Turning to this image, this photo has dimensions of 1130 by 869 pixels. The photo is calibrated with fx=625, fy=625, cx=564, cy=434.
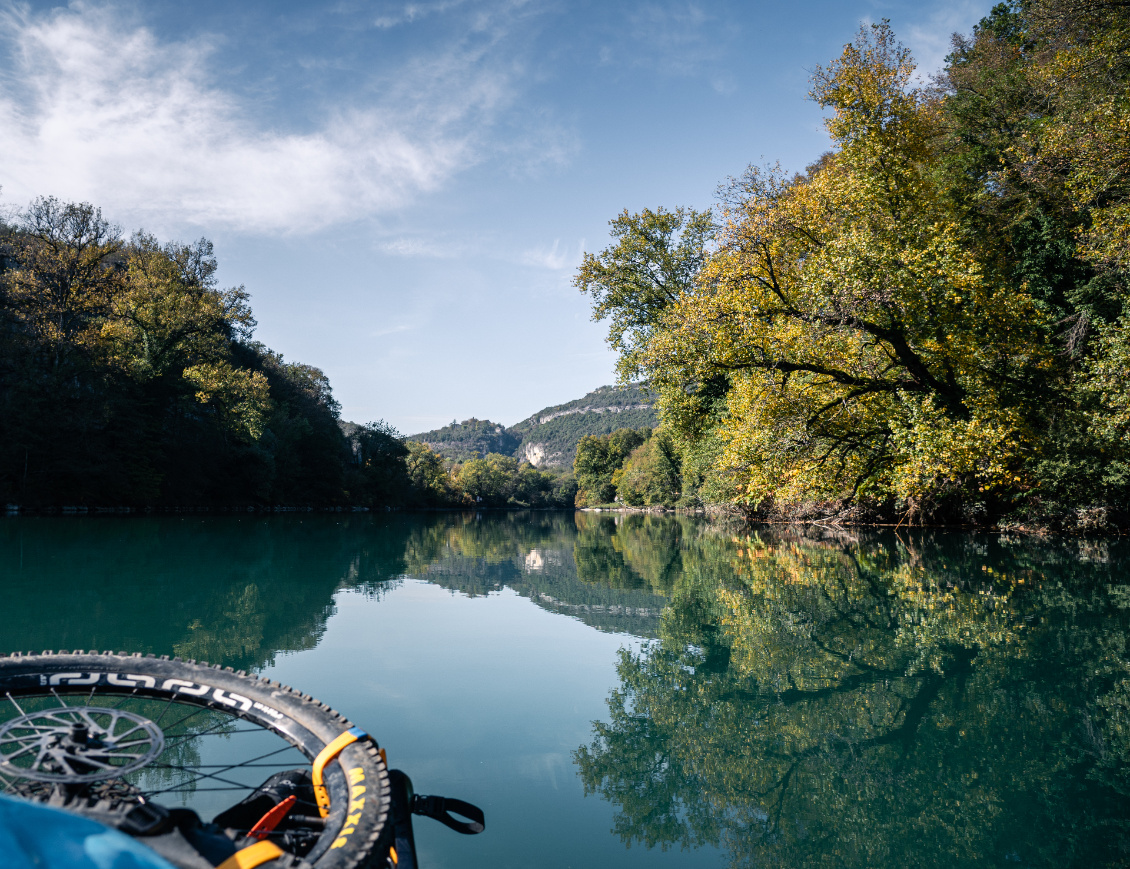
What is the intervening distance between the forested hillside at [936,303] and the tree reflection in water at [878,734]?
571cm

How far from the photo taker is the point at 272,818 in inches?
66.6

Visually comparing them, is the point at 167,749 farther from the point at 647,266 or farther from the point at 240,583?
the point at 647,266

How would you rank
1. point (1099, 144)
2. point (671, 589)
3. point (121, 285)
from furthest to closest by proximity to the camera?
point (121, 285)
point (1099, 144)
point (671, 589)

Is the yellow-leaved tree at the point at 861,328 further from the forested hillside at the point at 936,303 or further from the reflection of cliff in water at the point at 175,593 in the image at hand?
the reflection of cliff in water at the point at 175,593

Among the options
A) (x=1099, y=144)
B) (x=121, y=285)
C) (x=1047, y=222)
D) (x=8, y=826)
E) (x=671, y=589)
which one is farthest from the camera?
(x=121, y=285)

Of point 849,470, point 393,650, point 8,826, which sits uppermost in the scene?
point 849,470

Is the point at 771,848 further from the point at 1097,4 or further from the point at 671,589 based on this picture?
the point at 1097,4

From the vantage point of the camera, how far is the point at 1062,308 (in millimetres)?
16281

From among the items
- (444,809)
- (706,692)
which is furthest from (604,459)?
(444,809)

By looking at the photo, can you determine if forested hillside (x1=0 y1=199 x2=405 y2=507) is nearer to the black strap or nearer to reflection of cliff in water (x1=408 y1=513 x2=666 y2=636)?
reflection of cliff in water (x1=408 y1=513 x2=666 y2=636)

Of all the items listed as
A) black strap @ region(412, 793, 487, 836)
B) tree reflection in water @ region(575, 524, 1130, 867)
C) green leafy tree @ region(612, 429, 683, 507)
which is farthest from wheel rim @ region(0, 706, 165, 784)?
green leafy tree @ region(612, 429, 683, 507)

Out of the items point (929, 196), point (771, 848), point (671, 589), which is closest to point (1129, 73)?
point (929, 196)

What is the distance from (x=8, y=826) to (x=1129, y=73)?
2009 cm

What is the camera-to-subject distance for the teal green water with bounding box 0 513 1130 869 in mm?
2773
